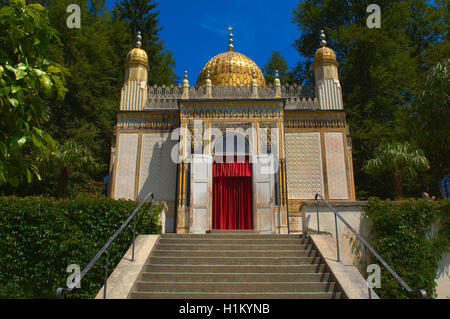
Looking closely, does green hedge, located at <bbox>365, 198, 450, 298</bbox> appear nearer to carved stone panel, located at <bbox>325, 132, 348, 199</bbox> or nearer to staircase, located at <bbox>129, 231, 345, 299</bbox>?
staircase, located at <bbox>129, 231, 345, 299</bbox>

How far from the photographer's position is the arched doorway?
43.6 ft

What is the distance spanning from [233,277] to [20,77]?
508 centimetres

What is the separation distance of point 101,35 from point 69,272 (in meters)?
19.8

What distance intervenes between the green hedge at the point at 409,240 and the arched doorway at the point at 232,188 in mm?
4888

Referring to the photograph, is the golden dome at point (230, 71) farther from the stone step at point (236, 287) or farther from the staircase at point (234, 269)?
the stone step at point (236, 287)

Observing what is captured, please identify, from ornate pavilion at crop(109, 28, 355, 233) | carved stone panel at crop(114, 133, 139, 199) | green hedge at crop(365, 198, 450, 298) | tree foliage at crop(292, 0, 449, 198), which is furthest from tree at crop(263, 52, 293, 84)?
green hedge at crop(365, 198, 450, 298)

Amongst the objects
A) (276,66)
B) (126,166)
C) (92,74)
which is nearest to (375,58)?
(276,66)

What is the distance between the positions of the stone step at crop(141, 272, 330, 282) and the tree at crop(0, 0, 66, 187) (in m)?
3.19

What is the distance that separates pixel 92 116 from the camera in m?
22.4

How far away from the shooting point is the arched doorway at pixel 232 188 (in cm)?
1329

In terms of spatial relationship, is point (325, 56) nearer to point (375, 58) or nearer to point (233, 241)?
point (375, 58)

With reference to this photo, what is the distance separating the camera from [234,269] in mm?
7715
